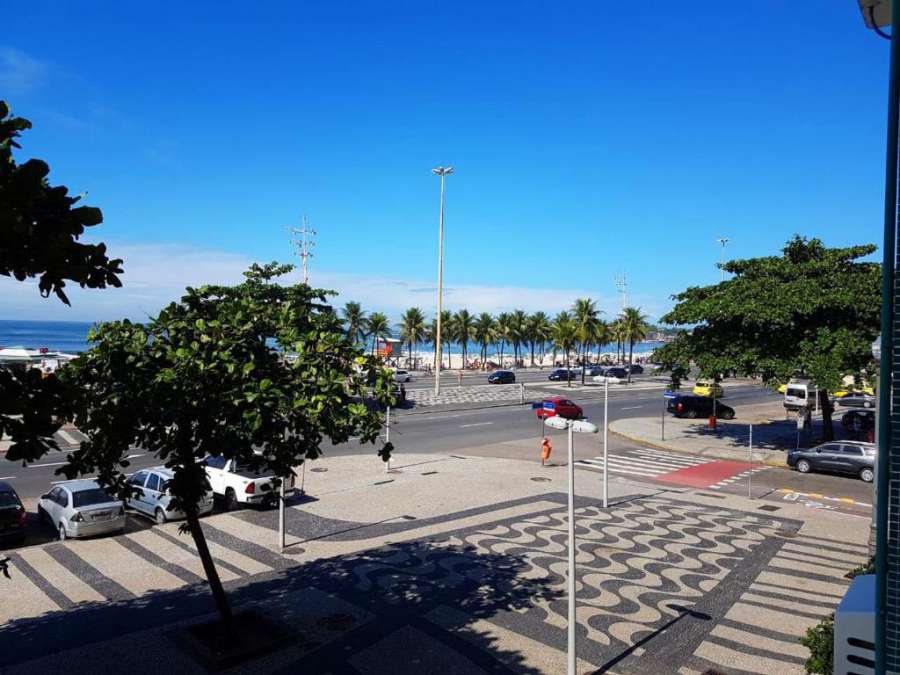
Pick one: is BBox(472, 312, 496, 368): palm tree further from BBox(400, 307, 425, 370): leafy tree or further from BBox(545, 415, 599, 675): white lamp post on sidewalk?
BBox(545, 415, 599, 675): white lamp post on sidewalk

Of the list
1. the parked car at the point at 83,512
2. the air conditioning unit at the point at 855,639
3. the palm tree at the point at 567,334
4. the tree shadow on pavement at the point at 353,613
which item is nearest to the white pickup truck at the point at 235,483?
the parked car at the point at 83,512

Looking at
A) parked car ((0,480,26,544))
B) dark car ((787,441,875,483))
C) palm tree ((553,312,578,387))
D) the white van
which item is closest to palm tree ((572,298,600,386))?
palm tree ((553,312,578,387))

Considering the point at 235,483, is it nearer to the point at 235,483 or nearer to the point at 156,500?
the point at 235,483

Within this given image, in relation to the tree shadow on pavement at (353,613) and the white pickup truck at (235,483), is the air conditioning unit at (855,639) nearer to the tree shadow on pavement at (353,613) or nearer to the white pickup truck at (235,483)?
the tree shadow on pavement at (353,613)

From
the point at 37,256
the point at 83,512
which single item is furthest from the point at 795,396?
the point at 37,256

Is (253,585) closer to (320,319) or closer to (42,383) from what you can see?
(320,319)

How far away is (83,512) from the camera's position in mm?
16125

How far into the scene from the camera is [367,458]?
2811 centimetres

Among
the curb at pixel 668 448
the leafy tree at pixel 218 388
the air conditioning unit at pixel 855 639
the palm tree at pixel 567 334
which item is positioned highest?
the palm tree at pixel 567 334

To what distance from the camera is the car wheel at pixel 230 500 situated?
19.7 meters

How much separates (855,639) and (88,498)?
1719cm

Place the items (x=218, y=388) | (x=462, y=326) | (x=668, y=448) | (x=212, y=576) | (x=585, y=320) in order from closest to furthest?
(x=218, y=388)
(x=212, y=576)
(x=668, y=448)
(x=585, y=320)
(x=462, y=326)

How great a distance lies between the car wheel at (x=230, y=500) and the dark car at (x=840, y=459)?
891 inches

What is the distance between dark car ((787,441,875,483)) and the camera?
2503 centimetres
